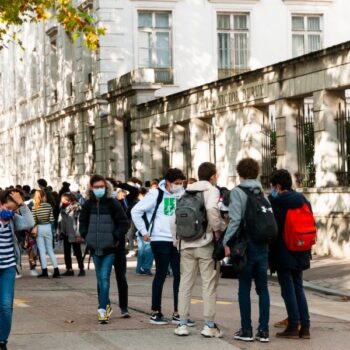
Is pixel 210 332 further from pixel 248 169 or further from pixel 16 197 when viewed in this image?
pixel 16 197

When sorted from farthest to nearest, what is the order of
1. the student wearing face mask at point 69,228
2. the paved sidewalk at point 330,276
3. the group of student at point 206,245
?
the student wearing face mask at point 69,228, the paved sidewalk at point 330,276, the group of student at point 206,245

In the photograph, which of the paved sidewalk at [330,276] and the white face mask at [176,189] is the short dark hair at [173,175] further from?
the paved sidewalk at [330,276]

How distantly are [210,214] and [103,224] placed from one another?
198 centimetres

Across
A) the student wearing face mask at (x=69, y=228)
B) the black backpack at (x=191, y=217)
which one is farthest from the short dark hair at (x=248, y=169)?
the student wearing face mask at (x=69, y=228)

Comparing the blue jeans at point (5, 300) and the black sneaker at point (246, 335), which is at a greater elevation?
the blue jeans at point (5, 300)

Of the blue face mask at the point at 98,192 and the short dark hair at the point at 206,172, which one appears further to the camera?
the blue face mask at the point at 98,192

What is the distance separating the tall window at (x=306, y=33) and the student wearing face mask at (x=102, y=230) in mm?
27701

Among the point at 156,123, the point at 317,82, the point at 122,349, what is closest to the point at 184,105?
the point at 156,123

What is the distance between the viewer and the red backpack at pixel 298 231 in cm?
1205

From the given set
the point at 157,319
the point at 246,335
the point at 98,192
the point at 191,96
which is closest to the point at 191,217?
the point at 246,335

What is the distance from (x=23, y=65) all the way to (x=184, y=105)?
2618 centimetres

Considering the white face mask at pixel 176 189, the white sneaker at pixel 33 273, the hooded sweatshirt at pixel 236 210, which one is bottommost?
the white sneaker at pixel 33 273

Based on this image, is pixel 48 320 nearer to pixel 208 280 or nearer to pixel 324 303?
pixel 208 280

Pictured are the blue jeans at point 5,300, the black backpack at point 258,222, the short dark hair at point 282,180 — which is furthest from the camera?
the short dark hair at point 282,180
